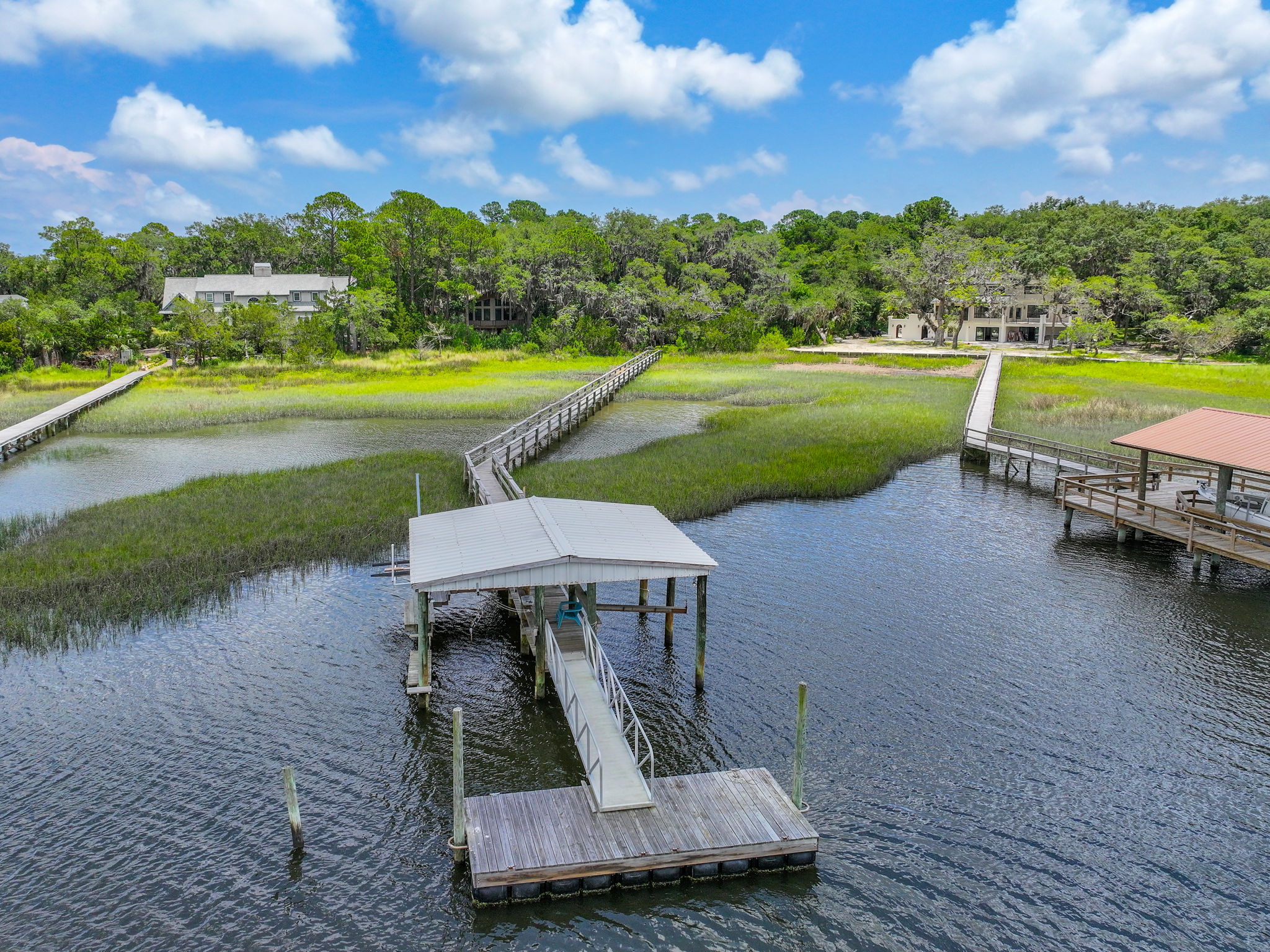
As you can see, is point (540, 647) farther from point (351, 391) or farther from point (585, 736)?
point (351, 391)

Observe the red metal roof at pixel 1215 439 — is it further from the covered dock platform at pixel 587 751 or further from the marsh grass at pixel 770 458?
the covered dock platform at pixel 587 751

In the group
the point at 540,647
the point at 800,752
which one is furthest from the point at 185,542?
the point at 800,752

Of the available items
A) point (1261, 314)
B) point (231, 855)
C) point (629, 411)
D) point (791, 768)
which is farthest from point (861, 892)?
point (1261, 314)

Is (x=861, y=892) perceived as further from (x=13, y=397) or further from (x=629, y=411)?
(x=13, y=397)

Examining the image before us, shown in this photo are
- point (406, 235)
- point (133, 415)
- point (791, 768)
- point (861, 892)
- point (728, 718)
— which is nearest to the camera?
point (861, 892)

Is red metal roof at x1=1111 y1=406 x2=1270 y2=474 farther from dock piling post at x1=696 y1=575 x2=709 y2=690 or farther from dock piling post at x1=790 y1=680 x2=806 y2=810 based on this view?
dock piling post at x1=790 y1=680 x2=806 y2=810
